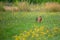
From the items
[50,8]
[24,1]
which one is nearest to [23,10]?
[24,1]

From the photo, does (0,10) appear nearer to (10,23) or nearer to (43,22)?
(10,23)

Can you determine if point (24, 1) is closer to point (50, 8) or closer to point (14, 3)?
point (14, 3)

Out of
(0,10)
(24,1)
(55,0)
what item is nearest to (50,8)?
(55,0)

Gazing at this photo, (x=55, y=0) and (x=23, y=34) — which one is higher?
(x=55, y=0)

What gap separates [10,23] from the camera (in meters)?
2.68

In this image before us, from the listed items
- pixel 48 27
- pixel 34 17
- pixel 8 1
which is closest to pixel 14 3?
pixel 8 1

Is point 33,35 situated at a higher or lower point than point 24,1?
lower

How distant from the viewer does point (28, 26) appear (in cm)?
267

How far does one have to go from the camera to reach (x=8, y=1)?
2691 mm

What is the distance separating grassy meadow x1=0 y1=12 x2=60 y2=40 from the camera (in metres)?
2.62

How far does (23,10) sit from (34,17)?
0.43 ft

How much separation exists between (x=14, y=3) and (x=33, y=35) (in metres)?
0.38

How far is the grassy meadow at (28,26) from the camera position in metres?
2.62

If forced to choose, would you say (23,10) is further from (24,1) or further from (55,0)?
(55,0)
